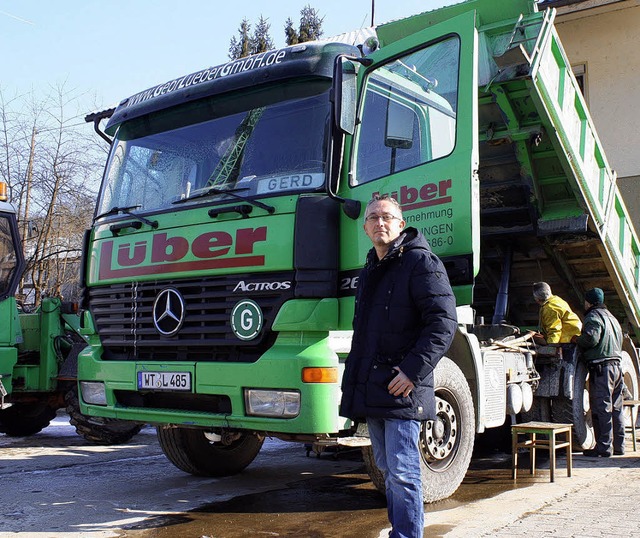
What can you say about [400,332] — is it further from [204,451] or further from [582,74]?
[582,74]

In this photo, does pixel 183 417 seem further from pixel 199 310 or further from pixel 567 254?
pixel 567 254

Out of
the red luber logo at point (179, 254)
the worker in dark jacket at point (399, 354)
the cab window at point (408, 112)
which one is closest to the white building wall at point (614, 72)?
the cab window at point (408, 112)

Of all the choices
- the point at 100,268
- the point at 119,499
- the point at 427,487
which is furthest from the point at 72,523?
the point at 427,487

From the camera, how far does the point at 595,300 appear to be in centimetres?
709

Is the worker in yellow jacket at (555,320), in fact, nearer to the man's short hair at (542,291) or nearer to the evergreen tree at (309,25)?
the man's short hair at (542,291)

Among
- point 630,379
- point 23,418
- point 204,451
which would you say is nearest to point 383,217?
point 204,451

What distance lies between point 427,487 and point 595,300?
3214mm

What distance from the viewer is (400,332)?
136 inches

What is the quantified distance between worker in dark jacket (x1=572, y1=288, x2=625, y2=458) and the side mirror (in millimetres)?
3457

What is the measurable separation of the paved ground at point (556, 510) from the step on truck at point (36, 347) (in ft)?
13.8

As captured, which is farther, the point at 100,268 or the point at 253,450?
the point at 253,450

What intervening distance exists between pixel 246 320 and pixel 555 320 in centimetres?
357

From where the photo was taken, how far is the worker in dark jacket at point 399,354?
3352 millimetres

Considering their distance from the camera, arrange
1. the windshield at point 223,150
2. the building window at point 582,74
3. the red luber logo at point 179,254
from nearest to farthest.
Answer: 1. the red luber logo at point 179,254
2. the windshield at point 223,150
3. the building window at point 582,74
